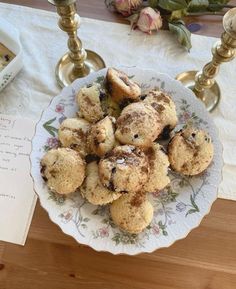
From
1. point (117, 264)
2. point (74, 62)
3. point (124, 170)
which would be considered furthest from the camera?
point (74, 62)

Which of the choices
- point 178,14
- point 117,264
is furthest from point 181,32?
point 117,264

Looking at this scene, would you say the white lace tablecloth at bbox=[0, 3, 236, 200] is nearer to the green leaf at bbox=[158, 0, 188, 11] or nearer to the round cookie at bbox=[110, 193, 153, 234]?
the green leaf at bbox=[158, 0, 188, 11]

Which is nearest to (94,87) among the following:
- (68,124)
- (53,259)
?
(68,124)

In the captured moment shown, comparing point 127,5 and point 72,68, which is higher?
point 127,5

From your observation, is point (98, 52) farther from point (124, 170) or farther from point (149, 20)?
point (124, 170)

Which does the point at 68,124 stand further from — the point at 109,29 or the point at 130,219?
the point at 109,29

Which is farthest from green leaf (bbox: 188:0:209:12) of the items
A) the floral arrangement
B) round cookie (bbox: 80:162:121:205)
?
round cookie (bbox: 80:162:121:205)
